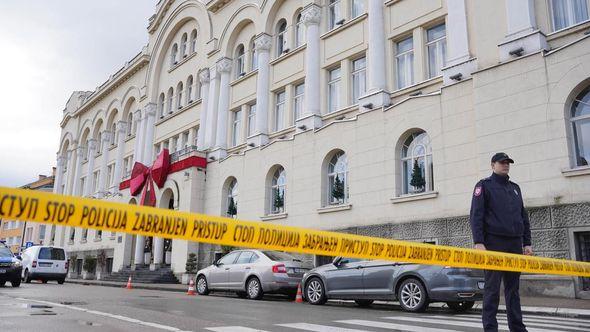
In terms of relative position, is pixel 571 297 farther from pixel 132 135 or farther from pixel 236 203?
pixel 132 135

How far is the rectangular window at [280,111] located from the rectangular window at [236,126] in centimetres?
313

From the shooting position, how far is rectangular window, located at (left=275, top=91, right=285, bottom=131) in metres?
25.0

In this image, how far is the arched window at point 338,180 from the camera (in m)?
19.8

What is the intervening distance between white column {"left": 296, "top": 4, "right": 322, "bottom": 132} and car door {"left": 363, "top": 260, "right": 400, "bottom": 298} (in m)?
11.1

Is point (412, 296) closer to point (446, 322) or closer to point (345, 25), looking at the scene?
point (446, 322)

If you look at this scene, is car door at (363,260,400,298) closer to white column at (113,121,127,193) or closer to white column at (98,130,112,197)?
white column at (113,121,127,193)

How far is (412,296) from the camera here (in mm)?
10281

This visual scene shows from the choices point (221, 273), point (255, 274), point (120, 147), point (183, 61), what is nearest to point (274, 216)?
point (221, 273)

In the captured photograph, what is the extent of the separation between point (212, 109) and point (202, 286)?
47.1 feet

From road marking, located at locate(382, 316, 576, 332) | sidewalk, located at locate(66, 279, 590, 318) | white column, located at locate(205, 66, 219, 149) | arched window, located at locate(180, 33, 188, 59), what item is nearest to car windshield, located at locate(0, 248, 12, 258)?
white column, located at locate(205, 66, 219, 149)

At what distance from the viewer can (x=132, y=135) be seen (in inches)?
1542

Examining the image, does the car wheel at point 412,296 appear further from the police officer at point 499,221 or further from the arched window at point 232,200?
the arched window at point 232,200

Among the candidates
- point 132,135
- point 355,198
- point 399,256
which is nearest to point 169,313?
point 399,256

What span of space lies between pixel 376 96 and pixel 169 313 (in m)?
12.4
